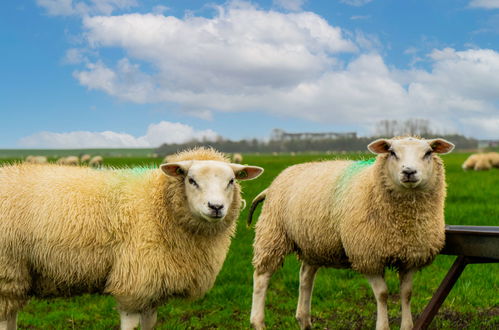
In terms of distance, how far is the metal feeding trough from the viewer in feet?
16.3

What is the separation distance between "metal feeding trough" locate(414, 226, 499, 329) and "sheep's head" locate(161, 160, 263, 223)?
2326 millimetres

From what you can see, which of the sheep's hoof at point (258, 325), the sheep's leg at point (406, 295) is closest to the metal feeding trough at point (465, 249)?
the sheep's leg at point (406, 295)

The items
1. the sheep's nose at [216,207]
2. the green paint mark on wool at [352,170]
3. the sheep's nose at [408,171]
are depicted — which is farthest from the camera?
the green paint mark on wool at [352,170]

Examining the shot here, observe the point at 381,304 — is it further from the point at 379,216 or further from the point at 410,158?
the point at 410,158

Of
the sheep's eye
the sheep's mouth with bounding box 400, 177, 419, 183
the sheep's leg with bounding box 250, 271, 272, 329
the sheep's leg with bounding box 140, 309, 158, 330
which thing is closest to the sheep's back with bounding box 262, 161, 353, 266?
the sheep's leg with bounding box 250, 271, 272, 329

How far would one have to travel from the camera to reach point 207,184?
472cm

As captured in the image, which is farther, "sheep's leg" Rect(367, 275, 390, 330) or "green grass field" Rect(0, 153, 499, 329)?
"green grass field" Rect(0, 153, 499, 329)

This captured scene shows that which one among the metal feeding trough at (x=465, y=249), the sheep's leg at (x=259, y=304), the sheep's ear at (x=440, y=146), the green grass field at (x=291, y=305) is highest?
the sheep's ear at (x=440, y=146)

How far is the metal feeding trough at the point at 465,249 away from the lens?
16.3 feet

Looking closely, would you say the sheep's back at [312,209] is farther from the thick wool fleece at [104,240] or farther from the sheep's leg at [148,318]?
the sheep's leg at [148,318]

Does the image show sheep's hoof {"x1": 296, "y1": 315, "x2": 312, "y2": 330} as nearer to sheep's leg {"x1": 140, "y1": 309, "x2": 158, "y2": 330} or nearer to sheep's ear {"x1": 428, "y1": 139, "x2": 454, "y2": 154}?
sheep's leg {"x1": 140, "y1": 309, "x2": 158, "y2": 330}

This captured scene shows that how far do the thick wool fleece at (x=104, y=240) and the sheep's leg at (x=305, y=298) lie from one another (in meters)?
1.50

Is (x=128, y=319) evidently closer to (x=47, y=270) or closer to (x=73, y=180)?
(x=47, y=270)

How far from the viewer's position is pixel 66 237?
4.79 m
